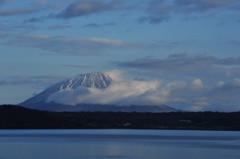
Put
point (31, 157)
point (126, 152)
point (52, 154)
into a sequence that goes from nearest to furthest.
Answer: point (31, 157)
point (52, 154)
point (126, 152)

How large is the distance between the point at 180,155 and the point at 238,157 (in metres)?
6.52

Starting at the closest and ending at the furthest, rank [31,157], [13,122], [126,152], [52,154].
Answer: [31,157], [52,154], [126,152], [13,122]

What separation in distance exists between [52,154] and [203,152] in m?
18.2

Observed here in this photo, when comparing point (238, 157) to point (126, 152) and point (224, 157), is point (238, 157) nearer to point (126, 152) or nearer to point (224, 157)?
point (224, 157)

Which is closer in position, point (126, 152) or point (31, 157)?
point (31, 157)

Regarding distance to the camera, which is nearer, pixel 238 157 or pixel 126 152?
pixel 238 157

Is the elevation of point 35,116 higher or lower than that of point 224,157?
higher

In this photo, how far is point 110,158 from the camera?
2598 inches

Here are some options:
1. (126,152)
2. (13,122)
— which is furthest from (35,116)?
(126,152)

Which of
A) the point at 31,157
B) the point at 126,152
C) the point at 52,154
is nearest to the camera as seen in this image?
the point at 31,157

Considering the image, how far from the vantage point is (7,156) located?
66.2m

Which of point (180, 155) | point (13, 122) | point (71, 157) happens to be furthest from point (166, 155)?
point (13, 122)

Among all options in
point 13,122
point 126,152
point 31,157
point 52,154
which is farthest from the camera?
point 13,122

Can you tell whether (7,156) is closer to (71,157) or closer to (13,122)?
(71,157)
